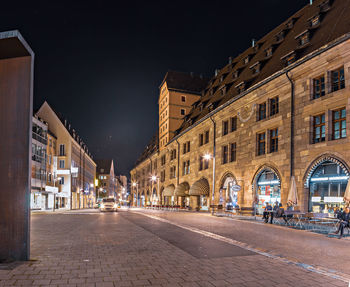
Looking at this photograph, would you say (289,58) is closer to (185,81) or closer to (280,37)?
(280,37)

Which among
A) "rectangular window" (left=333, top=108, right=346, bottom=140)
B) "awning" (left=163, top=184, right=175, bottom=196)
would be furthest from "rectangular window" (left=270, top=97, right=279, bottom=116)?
"awning" (left=163, top=184, right=175, bottom=196)

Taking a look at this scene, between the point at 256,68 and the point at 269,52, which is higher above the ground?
the point at 269,52

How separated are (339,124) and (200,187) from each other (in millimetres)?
21336

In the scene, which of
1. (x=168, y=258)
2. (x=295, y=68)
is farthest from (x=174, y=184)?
(x=168, y=258)

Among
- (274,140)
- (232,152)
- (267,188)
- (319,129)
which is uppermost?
(319,129)

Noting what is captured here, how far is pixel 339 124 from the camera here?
20594 mm

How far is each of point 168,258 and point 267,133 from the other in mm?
20890

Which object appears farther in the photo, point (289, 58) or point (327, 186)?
point (289, 58)

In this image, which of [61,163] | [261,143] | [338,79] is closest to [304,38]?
[338,79]

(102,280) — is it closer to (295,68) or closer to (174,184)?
(295,68)

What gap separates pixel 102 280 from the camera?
20.2ft

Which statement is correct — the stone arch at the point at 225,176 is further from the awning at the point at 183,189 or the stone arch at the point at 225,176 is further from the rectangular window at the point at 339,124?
the rectangular window at the point at 339,124

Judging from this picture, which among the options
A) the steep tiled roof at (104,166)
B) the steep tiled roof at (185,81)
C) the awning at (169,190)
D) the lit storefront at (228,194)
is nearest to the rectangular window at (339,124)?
the lit storefront at (228,194)

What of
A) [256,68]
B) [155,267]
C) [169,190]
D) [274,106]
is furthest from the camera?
[169,190]
